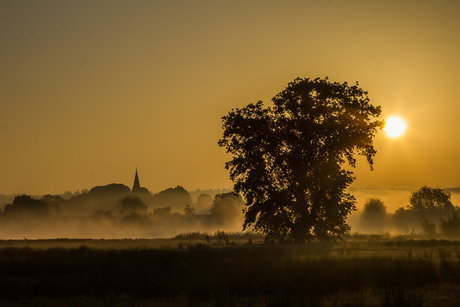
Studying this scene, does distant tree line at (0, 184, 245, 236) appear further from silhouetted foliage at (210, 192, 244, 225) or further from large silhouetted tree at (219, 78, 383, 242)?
large silhouetted tree at (219, 78, 383, 242)

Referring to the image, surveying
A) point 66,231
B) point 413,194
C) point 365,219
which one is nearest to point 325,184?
point 413,194

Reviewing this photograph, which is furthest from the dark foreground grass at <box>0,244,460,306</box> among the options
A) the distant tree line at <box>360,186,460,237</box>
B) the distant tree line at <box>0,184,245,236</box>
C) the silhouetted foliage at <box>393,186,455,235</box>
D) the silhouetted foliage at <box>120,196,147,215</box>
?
the silhouetted foliage at <box>120,196,147,215</box>

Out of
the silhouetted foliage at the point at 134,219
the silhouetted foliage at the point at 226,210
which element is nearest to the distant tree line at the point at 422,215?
the silhouetted foliage at the point at 226,210

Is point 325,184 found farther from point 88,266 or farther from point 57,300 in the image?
point 57,300

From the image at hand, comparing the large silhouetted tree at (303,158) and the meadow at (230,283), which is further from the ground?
the large silhouetted tree at (303,158)

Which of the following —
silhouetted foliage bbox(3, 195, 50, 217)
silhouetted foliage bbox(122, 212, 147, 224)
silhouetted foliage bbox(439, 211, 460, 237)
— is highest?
silhouetted foliage bbox(3, 195, 50, 217)

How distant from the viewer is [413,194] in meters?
114

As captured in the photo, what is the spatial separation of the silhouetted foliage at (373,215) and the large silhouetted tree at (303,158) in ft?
393

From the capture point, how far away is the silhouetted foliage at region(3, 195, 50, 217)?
13525 cm

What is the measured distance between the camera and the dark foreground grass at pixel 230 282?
1700 centimetres

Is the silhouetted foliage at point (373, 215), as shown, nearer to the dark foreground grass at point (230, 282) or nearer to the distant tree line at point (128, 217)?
the distant tree line at point (128, 217)

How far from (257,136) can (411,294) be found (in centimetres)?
2648

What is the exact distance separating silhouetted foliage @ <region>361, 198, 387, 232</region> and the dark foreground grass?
141 metres

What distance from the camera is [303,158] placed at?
42.7 metres
